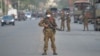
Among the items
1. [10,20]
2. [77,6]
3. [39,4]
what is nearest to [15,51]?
[10,20]

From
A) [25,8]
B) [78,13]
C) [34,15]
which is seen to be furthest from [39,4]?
[78,13]

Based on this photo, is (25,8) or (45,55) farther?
(25,8)

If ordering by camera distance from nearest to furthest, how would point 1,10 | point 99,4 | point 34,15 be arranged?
point 99,4, point 1,10, point 34,15

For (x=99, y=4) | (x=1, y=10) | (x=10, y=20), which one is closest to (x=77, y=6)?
(x=10, y=20)

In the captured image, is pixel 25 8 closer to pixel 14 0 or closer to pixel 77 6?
pixel 14 0

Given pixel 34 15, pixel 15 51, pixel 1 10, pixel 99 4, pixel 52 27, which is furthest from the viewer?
pixel 34 15

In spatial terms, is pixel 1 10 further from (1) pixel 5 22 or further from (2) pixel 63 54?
(2) pixel 63 54

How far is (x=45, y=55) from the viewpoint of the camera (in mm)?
18859

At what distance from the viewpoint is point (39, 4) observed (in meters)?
195

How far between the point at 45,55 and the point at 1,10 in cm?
8540

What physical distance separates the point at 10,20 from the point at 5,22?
0.90 meters

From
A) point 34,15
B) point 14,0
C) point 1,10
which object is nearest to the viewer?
point 1,10

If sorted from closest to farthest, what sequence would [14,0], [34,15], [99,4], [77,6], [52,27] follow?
1. [52,27]
2. [99,4]
3. [77,6]
4. [34,15]
5. [14,0]

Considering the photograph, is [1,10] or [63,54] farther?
[1,10]
